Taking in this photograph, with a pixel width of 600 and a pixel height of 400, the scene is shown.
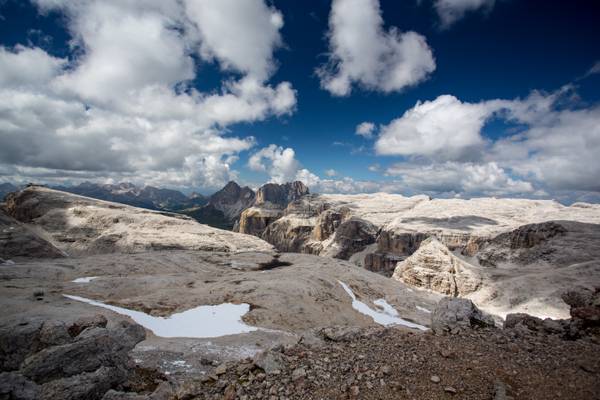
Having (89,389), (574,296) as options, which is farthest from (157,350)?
(574,296)

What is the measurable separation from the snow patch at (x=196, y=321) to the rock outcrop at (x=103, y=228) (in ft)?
218

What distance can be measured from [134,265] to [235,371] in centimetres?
4898

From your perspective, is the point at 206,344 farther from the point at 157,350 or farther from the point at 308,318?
the point at 308,318

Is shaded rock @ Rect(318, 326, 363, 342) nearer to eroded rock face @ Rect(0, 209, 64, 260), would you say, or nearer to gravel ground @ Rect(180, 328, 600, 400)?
gravel ground @ Rect(180, 328, 600, 400)

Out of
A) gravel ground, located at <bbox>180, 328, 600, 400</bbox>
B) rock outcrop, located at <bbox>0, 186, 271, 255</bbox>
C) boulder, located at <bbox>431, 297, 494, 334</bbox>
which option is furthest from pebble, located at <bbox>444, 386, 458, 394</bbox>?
rock outcrop, located at <bbox>0, 186, 271, 255</bbox>

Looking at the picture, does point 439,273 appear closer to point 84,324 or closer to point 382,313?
point 382,313

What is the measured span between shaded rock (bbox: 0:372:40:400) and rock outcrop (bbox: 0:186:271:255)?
89.3 metres

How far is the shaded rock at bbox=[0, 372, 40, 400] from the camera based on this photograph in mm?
7998

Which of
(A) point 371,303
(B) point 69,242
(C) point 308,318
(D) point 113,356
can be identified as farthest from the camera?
(B) point 69,242

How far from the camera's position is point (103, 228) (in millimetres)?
98250

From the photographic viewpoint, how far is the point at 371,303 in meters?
47.4

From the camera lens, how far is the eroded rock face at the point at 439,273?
77500 millimetres

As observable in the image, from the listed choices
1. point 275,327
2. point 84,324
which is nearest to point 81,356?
point 84,324

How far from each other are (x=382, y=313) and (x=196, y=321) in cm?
2979
